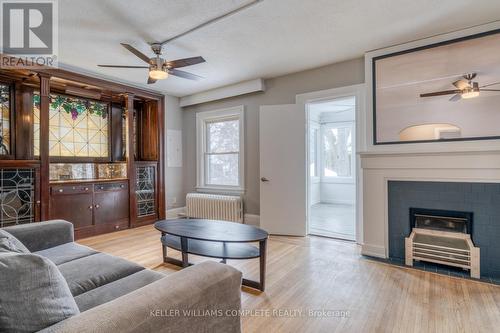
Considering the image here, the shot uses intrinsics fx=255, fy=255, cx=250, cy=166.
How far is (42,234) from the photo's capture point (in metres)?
2.08

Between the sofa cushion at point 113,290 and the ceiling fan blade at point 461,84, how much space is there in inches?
130

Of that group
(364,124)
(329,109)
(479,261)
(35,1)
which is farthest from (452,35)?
(35,1)

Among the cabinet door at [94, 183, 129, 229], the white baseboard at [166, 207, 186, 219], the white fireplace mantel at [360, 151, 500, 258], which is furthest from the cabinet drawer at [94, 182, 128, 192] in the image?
the white fireplace mantel at [360, 151, 500, 258]

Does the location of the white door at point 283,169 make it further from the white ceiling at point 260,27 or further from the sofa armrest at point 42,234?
the sofa armrest at point 42,234

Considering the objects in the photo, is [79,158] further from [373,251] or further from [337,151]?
[337,151]

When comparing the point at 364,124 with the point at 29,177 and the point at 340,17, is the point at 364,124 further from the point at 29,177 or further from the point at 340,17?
the point at 29,177

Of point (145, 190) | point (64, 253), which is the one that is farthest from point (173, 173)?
point (64, 253)

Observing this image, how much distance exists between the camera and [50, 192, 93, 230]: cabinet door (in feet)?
11.7

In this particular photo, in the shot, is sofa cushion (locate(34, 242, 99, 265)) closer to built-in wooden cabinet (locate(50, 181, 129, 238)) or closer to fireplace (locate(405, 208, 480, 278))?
built-in wooden cabinet (locate(50, 181, 129, 238))

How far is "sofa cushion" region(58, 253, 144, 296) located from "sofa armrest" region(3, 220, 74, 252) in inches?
19.6

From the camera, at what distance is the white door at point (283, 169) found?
3.86 metres

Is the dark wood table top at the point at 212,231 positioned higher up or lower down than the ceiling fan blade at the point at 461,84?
lower down

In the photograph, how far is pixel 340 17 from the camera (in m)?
2.47

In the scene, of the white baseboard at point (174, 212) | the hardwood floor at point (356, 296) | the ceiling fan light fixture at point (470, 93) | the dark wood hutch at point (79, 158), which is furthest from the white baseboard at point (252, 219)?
the ceiling fan light fixture at point (470, 93)
